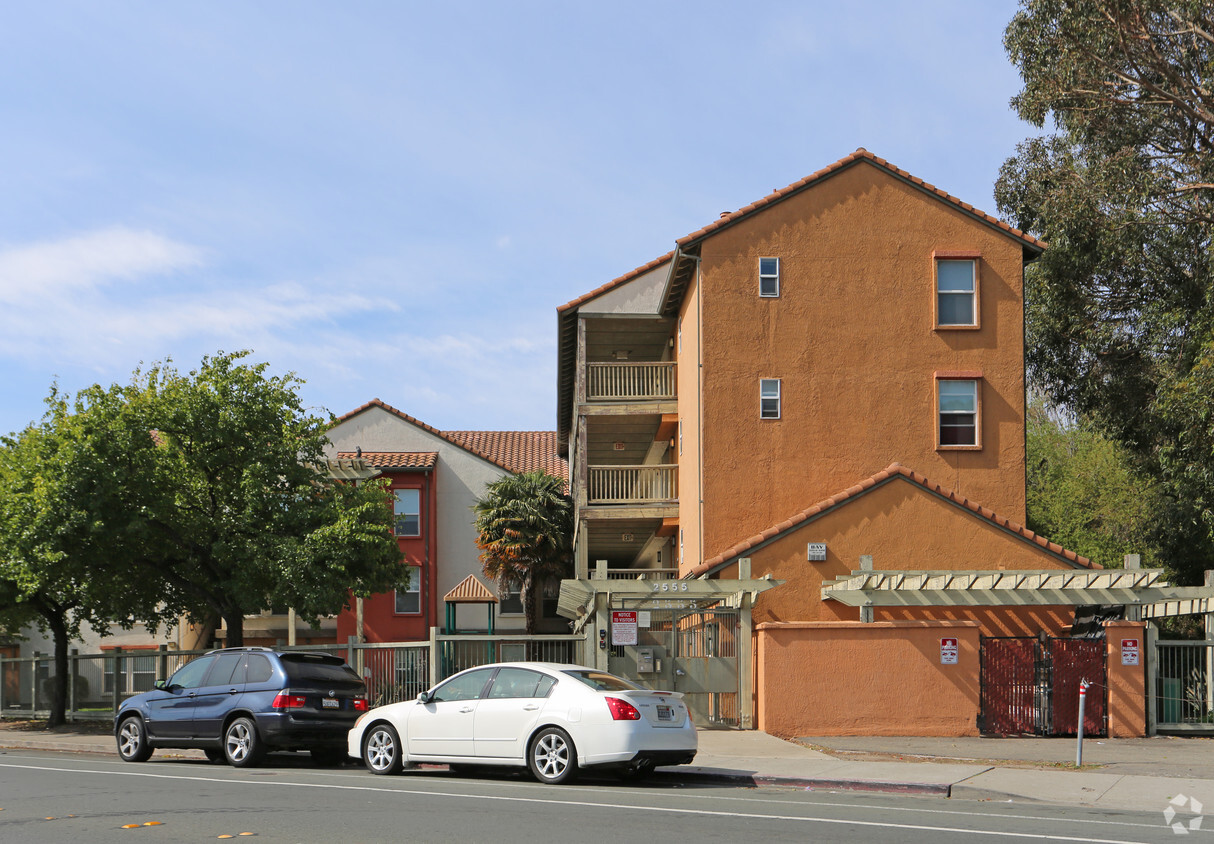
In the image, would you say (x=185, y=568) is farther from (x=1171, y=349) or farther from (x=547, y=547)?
(x=1171, y=349)

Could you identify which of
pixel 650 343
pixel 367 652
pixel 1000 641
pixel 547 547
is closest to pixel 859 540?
pixel 1000 641

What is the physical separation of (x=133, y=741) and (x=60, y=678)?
10165mm

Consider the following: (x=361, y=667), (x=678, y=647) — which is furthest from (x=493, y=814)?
(x=361, y=667)

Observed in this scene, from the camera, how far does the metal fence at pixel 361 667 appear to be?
21.0m

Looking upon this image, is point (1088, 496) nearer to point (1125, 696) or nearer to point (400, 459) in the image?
point (400, 459)

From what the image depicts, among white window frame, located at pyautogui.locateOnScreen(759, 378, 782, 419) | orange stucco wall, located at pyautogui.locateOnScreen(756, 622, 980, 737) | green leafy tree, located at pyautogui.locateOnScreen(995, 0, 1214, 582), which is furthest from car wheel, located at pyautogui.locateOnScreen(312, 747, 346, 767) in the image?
green leafy tree, located at pyautogui.locateOnScreen(995, 0, 1214, 582)

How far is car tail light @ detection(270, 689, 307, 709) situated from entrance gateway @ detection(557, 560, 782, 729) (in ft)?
17.8

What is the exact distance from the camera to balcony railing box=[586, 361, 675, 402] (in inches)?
1225

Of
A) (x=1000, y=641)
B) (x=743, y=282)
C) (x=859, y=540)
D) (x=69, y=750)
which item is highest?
(x=743, y=282)

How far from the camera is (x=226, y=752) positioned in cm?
1636

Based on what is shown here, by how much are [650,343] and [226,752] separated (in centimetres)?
2124

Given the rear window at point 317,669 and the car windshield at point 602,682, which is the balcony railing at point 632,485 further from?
the car windshield at point 602,682

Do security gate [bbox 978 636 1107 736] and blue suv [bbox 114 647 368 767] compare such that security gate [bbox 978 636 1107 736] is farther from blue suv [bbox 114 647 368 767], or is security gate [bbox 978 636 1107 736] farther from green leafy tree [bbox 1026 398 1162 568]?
green leafy tree [bbox 1026 398 1162 568]

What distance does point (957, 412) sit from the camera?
2617 centimetres
